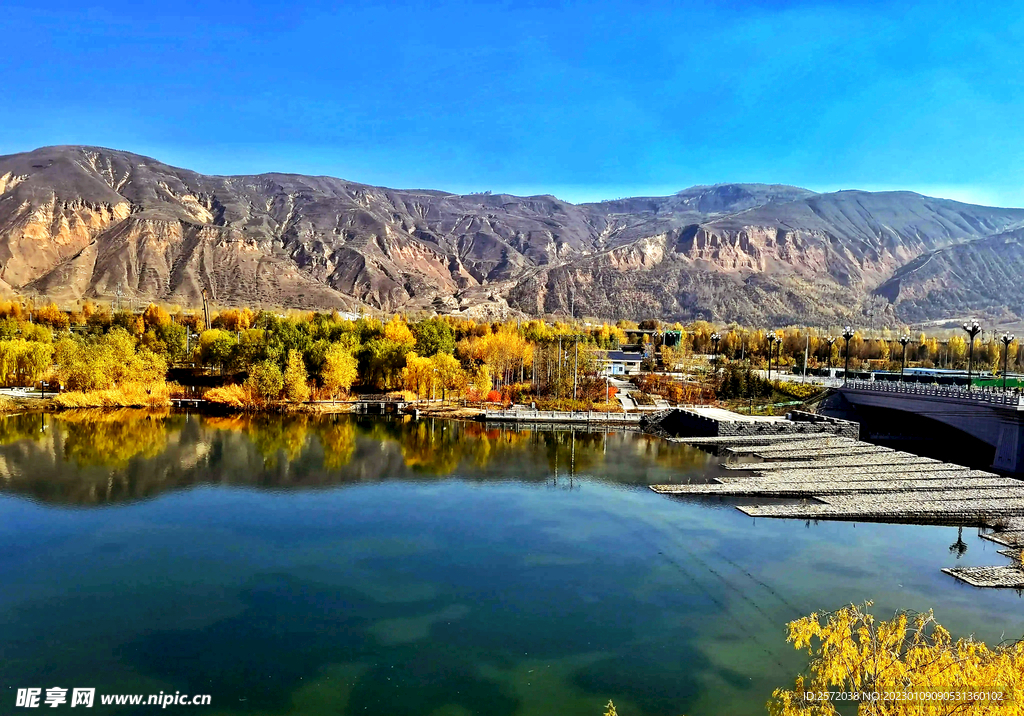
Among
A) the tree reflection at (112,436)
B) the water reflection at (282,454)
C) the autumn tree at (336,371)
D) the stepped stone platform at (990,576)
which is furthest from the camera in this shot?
the autumn tree at (336,371)

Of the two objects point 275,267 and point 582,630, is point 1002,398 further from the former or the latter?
point 275,267

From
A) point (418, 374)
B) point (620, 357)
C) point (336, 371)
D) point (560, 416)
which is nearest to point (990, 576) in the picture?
point (560, 416)

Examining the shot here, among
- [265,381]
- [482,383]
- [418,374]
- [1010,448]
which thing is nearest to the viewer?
[1010,448]

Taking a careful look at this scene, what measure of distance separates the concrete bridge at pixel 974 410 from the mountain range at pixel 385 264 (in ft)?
223

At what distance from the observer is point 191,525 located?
23438 mm

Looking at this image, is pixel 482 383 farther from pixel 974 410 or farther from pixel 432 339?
pixel 974 410

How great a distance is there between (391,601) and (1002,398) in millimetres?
30380

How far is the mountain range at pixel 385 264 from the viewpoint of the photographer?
125 meters

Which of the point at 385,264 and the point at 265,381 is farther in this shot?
the point at 385,264

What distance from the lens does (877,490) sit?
27.8m

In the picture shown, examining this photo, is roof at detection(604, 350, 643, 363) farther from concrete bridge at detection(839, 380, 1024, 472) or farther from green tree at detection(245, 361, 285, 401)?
green tree at detection(245, 361, 285, 401)

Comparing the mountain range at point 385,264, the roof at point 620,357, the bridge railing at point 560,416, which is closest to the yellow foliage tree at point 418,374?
the bridge railing at point 560,416

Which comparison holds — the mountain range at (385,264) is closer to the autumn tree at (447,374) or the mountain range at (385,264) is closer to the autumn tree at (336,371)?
the autumn tree at (447,374)

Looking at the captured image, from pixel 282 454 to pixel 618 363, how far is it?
A: 39519mm
